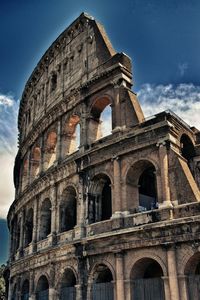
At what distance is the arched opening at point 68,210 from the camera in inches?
669

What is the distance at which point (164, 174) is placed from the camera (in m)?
13.3

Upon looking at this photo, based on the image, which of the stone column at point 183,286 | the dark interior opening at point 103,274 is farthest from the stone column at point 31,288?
the stone column at point 183,286

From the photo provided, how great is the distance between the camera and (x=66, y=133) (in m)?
18.8

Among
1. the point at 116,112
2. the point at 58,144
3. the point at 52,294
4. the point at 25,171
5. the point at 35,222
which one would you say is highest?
the point at 25,171

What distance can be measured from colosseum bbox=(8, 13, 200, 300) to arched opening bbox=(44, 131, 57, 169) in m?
0.05

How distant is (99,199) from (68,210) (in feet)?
7.43

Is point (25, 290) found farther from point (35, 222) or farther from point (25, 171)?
point (25, 171)

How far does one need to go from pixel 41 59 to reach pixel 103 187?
1096cm

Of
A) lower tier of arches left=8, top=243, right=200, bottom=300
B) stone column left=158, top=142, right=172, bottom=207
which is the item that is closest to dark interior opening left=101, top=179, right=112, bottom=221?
lower tier of arches left=8, top=243, right=200, bottom=300

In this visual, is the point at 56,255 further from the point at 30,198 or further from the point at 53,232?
the point at 30,198

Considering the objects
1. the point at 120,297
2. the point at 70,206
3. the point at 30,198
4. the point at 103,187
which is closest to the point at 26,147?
the point at 30,198

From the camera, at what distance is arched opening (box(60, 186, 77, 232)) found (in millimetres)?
16984

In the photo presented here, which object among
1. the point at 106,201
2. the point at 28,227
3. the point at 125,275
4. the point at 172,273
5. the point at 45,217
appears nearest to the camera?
the point at 172,273

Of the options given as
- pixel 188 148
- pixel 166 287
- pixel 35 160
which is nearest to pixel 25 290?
pixel 35 160
